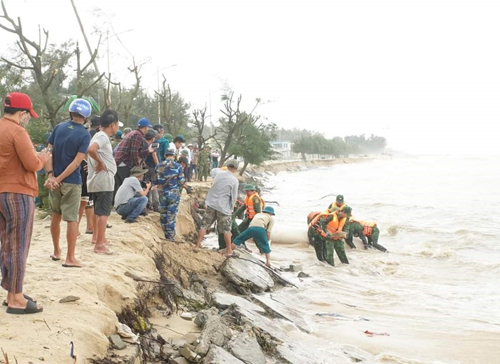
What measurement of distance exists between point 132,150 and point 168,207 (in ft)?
3.90

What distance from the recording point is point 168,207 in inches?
343

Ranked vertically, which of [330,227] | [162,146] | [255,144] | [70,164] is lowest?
[330,227]

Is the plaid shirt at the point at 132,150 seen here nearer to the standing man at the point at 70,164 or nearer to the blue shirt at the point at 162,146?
the blue shirt at the point at 162,146

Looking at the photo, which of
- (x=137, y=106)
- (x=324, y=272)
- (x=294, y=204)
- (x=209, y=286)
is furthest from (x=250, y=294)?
(x=137, y=106)

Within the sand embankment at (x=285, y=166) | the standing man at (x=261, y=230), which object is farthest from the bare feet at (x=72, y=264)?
the sand embankment at (x=285, y=166)

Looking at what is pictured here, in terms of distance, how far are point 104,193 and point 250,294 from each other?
2.86 metres

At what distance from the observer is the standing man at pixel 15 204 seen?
384 cm

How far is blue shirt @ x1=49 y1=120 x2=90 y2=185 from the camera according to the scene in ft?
16.9

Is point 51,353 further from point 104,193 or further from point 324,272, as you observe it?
point 324,272

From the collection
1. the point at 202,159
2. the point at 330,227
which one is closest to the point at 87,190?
the point at 330,227

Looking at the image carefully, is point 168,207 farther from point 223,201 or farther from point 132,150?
point 132,150

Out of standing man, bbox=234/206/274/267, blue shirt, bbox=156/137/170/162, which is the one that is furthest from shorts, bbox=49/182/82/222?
blue shirt, bbox=156/137/170/162

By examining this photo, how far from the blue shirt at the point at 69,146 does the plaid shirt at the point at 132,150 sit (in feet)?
11.7

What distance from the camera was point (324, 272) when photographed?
11148 millimetres
